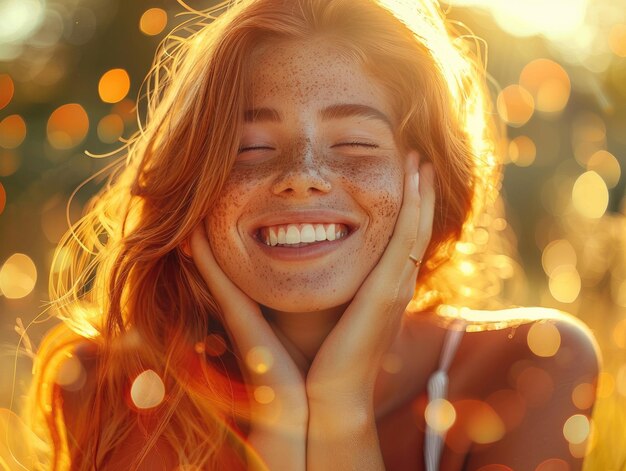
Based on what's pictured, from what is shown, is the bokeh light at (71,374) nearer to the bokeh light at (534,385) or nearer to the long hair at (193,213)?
the long hair at (193,213)

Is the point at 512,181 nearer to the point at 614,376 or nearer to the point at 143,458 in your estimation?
the point at 614,376

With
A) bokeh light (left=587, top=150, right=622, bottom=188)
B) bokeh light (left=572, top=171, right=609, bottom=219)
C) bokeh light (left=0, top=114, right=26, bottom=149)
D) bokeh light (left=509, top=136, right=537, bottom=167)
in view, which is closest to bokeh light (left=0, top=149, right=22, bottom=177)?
bokeh light (left=0, top=114, right=26, bottom=149)

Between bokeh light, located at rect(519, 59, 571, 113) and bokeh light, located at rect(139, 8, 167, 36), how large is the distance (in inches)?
150

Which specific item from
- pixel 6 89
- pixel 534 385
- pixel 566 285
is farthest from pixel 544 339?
pixel 6 89

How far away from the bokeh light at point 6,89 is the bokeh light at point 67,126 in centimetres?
53

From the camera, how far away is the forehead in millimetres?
2438

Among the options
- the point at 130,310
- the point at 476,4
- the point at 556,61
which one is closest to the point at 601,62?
the point at 556,61

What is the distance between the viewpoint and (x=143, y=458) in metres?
2.46

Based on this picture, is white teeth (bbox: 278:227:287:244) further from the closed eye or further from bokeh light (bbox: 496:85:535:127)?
bokeh light (bbox: 496:85:535:127)

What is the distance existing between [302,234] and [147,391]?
0.76 metres

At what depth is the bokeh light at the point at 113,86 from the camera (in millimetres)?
9086

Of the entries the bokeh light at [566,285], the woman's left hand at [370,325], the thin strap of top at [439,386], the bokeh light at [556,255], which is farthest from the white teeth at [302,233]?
the bokeh light at [556,255]

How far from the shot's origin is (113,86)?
933cm

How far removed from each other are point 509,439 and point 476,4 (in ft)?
17.6
